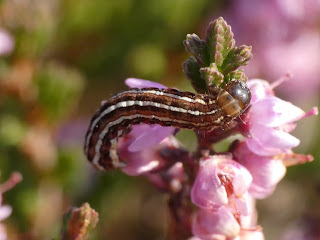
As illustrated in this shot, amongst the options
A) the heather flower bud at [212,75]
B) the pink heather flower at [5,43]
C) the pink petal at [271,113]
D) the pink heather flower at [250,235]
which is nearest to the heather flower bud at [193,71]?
the heather flower bud at [212,75]

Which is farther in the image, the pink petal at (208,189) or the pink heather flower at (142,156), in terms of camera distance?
the pink heather flower at (142,156)

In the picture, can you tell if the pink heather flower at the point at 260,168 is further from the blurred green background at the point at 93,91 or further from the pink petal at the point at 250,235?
the blurred green background at the point at 93,91

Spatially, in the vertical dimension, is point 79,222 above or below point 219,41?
below

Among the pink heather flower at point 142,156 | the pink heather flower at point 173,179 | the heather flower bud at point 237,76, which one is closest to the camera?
the heather flower bud at point 237,76

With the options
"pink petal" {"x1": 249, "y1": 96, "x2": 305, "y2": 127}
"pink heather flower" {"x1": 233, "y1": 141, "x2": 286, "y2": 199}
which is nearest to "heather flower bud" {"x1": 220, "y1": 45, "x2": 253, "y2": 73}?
"pink petal" {"x1": 249, "y1": 96, "x2": 305, "y2": 127}

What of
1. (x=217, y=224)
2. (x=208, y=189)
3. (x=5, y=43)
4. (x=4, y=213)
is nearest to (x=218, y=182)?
(x=208, y=189)

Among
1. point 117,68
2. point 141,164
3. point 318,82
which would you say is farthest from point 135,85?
point 318,82

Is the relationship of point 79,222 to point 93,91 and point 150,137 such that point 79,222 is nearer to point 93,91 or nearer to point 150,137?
point 150,137

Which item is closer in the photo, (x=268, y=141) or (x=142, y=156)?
(x=268, y=141)
